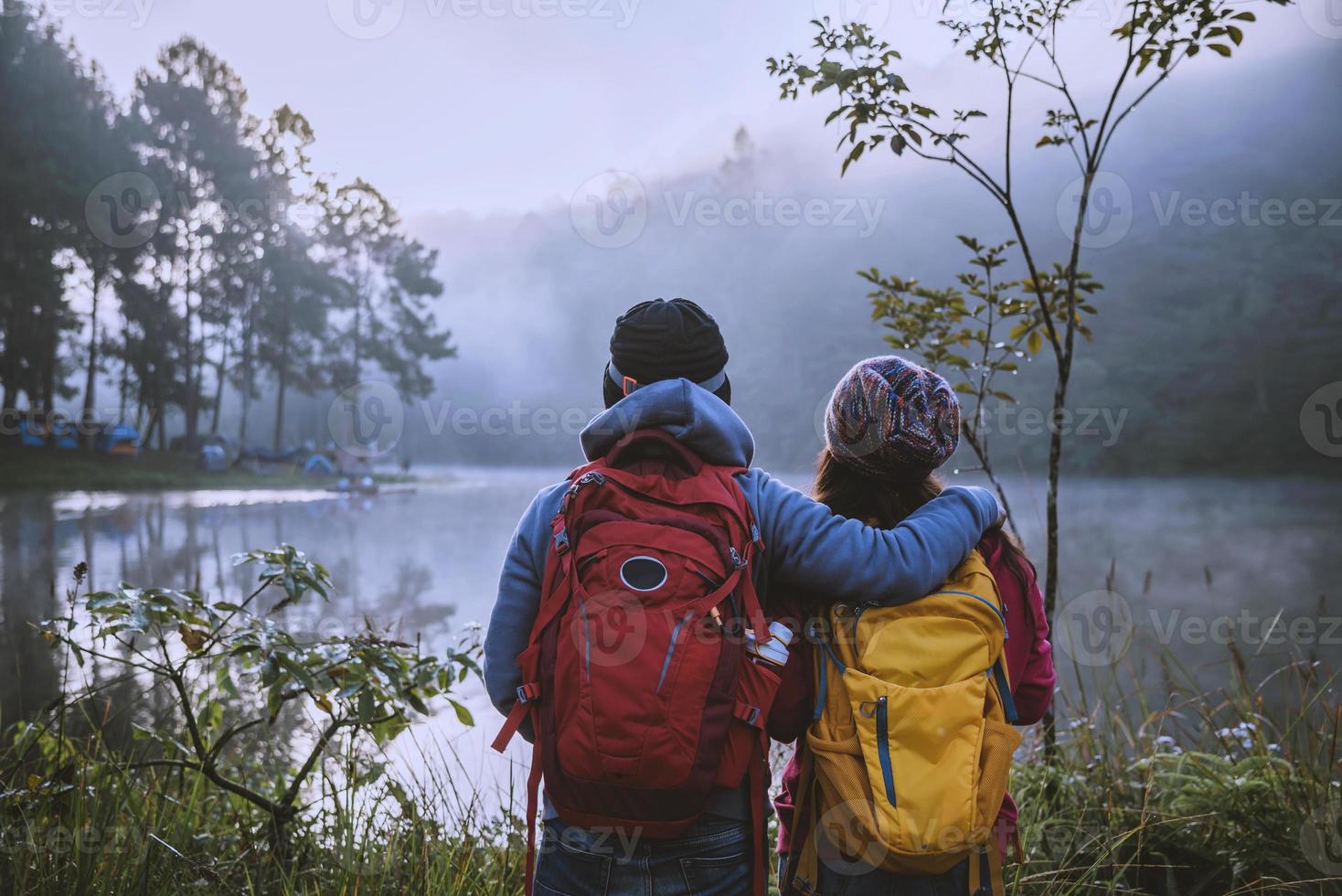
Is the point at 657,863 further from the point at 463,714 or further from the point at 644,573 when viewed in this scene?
the point at 463,714

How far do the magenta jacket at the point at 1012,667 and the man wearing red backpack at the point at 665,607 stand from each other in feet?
0.26

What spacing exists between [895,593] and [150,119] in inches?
526

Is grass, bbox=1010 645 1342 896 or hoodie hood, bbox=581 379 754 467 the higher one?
hoodie hood, bbox=581 379 754 467

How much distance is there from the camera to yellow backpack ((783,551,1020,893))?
0.87 m

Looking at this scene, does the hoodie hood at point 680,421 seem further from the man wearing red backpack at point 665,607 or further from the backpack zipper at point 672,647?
the backpack zipper at point 672,647

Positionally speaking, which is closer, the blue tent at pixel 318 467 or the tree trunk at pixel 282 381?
the blue tent at pixel 318 467

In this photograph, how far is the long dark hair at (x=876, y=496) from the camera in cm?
111

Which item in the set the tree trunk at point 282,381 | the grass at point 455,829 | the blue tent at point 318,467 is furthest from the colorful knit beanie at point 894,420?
the tree trunk at point 282,381

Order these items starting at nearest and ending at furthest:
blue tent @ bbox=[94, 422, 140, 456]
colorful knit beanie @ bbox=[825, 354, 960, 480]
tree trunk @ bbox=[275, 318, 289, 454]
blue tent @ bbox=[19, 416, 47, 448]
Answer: colorful knit beanie @ bbox=[825, 354, 960, 480]
blue tent @ bbox=[19, 416, 47, 448]
blue tent @ bbox=[94, 422, 140, 456]
tree trunk @ bbox=[275, 318, 289, 454]

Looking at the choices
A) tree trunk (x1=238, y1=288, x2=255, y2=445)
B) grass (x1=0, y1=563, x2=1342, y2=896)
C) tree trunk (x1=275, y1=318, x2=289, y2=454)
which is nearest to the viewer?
grass (x1=0, y1=563, x2=1342, y2=896)

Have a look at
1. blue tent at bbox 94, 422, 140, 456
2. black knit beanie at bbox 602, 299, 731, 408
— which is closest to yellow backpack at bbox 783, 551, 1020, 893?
black knit beanie at bbox 602, 299, 731, 408

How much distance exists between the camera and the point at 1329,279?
1093 centimetres

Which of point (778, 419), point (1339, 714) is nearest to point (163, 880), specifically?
point (1339, 714)

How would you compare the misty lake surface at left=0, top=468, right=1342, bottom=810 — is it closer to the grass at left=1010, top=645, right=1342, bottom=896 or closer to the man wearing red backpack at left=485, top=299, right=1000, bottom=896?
the grass at left=1010, top=645, right=1342, bottom=896
